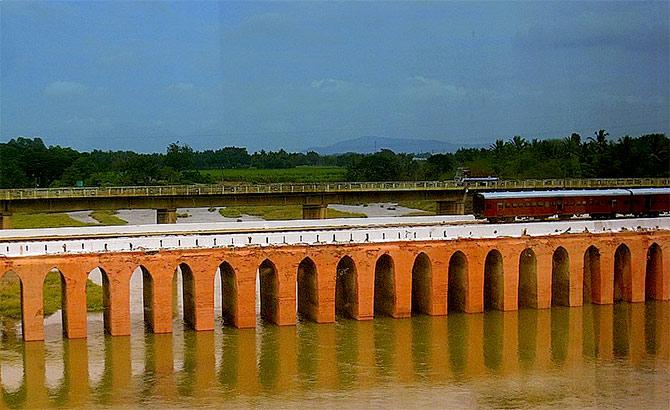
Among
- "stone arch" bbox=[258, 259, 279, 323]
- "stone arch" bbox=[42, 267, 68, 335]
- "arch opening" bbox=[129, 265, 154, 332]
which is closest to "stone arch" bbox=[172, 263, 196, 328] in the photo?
"arch opening" bbox=[129, 265, 154, 332]

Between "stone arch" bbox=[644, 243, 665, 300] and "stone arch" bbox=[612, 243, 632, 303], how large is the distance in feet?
2.84

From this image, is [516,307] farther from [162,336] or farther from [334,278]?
[162,336]

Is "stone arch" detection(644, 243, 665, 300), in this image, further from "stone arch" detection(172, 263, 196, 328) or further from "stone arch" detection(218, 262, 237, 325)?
"stone arch" detection(172, 263, 196, 328)

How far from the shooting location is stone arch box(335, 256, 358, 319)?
3566 cm

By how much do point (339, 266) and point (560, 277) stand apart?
8.22 metres

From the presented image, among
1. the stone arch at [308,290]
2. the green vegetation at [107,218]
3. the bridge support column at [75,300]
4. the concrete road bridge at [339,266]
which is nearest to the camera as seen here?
the bridge support column at [75,300]

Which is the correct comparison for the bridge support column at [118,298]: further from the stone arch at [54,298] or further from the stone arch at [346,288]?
the stone arch at [346,288]

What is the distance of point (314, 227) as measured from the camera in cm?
3803

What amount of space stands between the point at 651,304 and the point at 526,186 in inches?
917

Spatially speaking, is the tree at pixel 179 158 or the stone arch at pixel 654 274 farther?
the tree at pixel 179 158

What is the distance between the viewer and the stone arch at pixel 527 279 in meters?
37.9

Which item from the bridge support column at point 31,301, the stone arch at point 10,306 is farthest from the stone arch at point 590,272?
the stone arch at point 10,306

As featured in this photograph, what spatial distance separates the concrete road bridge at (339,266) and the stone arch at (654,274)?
51 mm

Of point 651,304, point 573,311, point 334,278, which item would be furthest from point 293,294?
point 651,304
